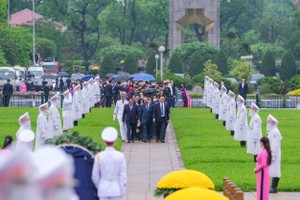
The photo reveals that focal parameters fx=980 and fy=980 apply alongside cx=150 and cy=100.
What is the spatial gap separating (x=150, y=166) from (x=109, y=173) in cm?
1346

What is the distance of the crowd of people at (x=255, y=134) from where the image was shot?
606 inches

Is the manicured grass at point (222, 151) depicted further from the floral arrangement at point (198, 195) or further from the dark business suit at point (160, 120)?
the floral arrangement at point (198, 195)

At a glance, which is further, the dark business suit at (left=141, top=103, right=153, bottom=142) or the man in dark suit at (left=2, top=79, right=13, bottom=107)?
the man in dark suit at (left=2, top=79, right=13, bottom=107)

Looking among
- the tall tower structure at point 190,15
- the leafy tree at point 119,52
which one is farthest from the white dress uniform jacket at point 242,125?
the leafy tree at point 119,52

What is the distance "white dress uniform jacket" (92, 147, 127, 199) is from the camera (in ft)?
35.6

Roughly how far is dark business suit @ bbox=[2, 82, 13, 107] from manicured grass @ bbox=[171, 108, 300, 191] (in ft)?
36.3

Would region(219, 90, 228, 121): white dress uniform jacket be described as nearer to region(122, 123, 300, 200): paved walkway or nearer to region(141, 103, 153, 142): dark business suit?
region(122, 123, 300, 200): paved walkway

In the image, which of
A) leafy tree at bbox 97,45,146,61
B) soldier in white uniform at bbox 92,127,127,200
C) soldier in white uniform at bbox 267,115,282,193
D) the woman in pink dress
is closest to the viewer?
soldier in white uniform at bbox 92,127,127,200

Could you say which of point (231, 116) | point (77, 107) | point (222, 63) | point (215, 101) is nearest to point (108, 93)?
point (215, 101)

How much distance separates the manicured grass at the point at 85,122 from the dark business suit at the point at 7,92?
10.1ft

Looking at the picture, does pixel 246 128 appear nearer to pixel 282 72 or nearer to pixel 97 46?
pixel 282 72

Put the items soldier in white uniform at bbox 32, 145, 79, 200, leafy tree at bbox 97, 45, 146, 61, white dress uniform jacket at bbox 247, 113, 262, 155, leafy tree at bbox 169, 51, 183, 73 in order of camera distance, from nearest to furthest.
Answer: soldier in white uniform at bbox 32, 145, 79, 200
white dress uniform jacket at bbox 247, 113, 262, 155
leafy tree at bbox 169, 51, 183, 73
leafy tree at bbox 97, 45, 146, 61

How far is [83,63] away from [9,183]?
10191 centimetres

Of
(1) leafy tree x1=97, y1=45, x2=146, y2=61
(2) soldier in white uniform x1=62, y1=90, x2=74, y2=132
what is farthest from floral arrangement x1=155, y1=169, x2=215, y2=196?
(1) leafy tree x1=97, y1=45, x2=146, y2=61
